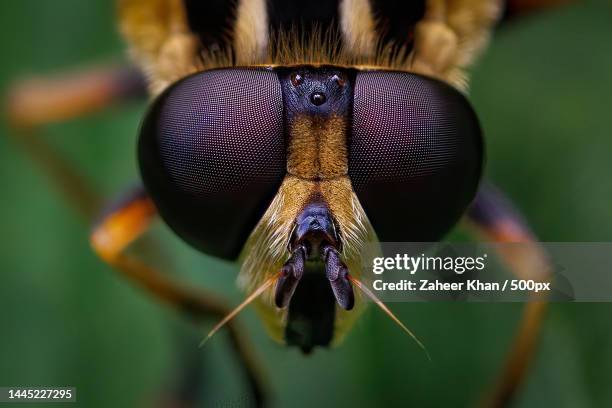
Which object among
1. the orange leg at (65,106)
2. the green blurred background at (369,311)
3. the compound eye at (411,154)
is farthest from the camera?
the orange leg at (65,106)

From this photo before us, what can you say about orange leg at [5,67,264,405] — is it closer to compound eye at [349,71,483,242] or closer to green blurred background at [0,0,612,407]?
green blurred background at [0,0,612,407]

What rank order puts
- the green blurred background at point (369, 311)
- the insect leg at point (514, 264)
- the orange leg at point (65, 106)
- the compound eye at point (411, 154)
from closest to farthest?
1. the compound eye at point (411, 154)
2. the insect leg at point (514, 264)
3. the green blurred background at point (369, 311)
4. the orange leg at point (65, 106)

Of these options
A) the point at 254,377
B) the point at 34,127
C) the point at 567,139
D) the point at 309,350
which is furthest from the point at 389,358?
the point at 34,127

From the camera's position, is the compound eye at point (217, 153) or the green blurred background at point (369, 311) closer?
the compound eye at point (217, 153)

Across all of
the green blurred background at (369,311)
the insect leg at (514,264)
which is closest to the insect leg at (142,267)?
the green blurred background at (369,311)

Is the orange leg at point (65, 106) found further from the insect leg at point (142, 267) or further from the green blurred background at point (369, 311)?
the insect leg at point (142, 267)

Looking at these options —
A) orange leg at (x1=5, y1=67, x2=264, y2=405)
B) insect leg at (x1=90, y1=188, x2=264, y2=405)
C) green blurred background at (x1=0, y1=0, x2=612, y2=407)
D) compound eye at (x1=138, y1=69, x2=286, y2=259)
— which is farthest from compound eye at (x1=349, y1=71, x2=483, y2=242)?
orange leg at (x1=5, y1=67, x2=264, y2=405)
